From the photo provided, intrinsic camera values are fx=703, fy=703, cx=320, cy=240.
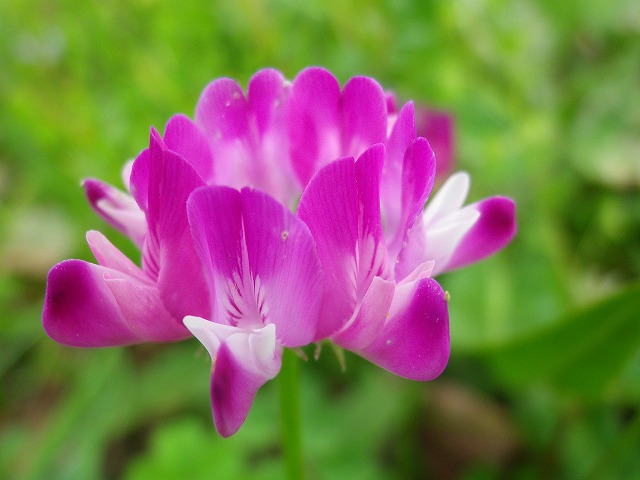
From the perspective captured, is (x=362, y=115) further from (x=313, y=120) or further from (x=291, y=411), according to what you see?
(x=291, y=411)

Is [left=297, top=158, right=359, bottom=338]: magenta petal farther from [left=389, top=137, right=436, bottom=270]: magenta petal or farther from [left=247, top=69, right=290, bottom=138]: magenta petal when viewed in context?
[left=247, top=69, right=290, bottom=138]: magenta petal

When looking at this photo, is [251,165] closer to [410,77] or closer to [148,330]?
[148,330]

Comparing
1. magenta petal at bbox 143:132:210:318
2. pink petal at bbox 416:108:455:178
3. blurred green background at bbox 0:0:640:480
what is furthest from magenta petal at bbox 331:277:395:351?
pink petal at bbox 416:108:455:178

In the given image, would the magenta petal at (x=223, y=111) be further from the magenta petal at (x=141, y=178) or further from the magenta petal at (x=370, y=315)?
the magenta petal at (x=370, y=315)

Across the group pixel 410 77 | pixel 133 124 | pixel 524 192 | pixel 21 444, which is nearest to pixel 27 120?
pixel 133 124

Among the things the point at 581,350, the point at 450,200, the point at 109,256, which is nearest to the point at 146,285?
the point at 109,256

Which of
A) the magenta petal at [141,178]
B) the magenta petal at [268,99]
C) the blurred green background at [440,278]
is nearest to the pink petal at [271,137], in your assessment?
the magenta petal at [268,99]
